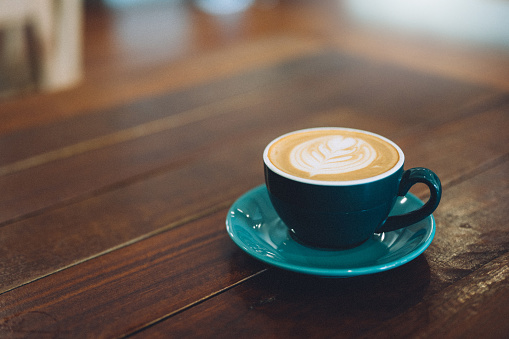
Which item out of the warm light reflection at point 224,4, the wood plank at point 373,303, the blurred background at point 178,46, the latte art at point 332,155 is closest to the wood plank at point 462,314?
the wood plank at point 373,303

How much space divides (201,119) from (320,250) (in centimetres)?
38

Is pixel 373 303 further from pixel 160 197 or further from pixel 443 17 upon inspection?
pixel 443 17

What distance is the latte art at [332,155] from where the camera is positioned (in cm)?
40

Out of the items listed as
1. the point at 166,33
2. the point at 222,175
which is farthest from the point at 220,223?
the point at 166,33

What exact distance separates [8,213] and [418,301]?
0.39 m

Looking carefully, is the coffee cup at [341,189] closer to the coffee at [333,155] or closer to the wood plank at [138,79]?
the coffee at [333,155]

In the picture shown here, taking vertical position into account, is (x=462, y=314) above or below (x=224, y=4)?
above

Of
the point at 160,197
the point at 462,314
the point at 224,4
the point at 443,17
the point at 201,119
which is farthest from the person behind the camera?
the point at 224,4

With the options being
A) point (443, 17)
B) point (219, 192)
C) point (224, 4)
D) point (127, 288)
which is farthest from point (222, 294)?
point (224, 4)

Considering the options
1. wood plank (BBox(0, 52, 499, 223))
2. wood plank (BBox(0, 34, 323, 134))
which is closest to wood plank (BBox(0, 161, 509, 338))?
wood plank (BBox(0, 52, 499, 223))

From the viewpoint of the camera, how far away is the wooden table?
0.35 m

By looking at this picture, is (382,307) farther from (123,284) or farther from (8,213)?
(8,213)

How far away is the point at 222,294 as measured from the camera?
1.23 feet

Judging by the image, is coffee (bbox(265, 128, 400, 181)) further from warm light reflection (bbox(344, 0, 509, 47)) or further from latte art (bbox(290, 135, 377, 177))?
warm light reflection (bbox(344, 0, 509, 47))
